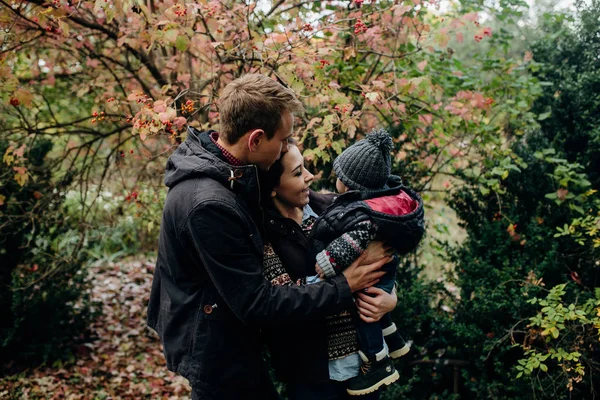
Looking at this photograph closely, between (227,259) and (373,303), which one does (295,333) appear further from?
(227,259)

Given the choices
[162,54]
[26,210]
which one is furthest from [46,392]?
[162,54]

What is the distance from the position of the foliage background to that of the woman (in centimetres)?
87

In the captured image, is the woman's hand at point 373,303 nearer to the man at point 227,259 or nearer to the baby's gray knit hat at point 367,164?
the man at point 227,259

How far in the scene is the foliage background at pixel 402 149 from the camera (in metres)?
3.01

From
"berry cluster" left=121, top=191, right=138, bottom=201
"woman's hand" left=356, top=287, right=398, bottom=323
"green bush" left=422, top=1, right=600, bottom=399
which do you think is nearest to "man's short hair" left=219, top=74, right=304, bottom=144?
"woman's hand" left=356, top=287, right=398, bottom=323

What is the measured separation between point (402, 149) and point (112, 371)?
343cm

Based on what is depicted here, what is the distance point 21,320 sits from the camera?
4.32 meters

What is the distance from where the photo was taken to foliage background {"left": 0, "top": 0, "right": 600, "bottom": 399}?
3.01 meters

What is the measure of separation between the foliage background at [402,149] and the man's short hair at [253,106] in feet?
2.78

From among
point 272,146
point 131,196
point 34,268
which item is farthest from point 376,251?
point 34,268

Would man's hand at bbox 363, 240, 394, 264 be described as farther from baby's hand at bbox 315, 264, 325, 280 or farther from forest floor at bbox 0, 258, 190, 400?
forest floor at bbox 0, 258, 190, 400

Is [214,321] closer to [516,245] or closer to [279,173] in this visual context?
[279,173]

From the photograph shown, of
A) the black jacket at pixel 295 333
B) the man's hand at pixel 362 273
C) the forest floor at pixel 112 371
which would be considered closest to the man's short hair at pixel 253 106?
the black jacket at pixel 295 333

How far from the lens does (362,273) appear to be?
2074 mm
